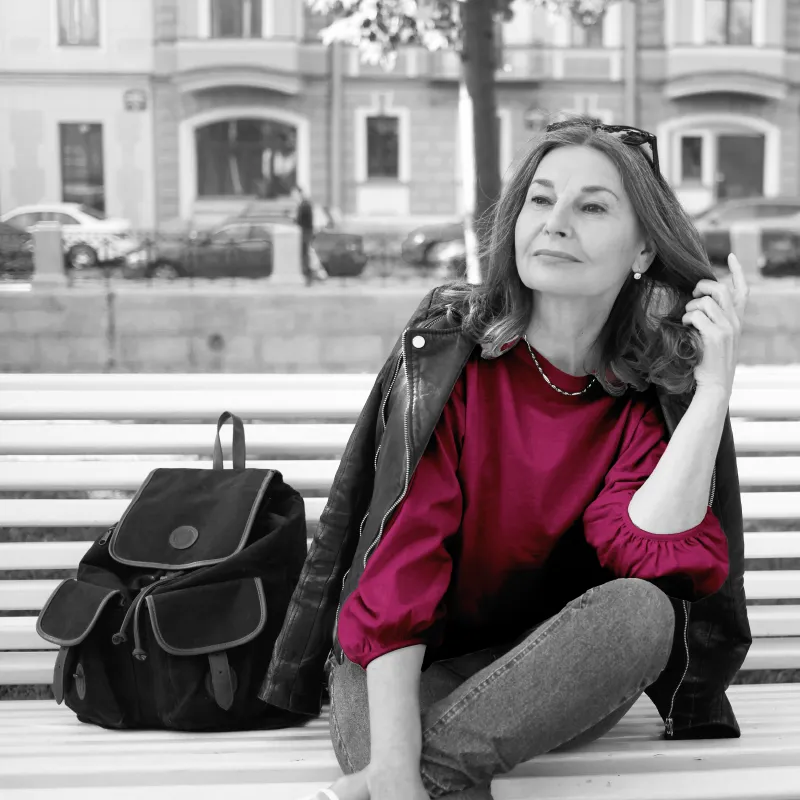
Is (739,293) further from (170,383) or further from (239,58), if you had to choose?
(239,58)

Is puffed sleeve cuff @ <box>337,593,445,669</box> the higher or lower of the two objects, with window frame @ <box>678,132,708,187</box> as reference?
lower

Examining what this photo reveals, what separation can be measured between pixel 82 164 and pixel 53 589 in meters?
20.2

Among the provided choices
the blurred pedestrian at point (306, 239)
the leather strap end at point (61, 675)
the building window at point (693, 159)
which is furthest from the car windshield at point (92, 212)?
the leather strap end at point (61, 675)

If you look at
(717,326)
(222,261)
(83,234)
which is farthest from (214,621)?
(83,234)

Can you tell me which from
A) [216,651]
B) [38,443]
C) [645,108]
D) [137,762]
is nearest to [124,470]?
[38,443]

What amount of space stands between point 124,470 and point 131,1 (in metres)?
20.5

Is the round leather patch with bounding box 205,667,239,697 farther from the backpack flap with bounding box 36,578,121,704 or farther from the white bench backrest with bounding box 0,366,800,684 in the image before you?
the white bench backrest with bounding box 0,366,800,684

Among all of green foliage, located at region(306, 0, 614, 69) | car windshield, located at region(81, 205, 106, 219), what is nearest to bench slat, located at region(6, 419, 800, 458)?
green foliage, located at region(306, 0, 614, 69)

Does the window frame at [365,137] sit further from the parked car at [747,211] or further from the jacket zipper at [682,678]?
the jacket zipper at [682,678]

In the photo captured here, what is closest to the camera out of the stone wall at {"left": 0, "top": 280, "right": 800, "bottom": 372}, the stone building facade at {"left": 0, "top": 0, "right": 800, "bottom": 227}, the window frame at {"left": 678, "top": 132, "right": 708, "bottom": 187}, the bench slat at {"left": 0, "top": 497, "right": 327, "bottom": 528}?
the bench slat at {"left": 0, "top": 497, "right": 327, "bottom": 528}

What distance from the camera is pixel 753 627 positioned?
8.22 feet

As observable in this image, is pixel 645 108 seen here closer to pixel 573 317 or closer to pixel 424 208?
pixel 424 208

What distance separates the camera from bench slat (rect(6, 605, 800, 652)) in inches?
94.3

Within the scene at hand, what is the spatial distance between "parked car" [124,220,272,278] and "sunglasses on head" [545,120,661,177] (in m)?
11.4
